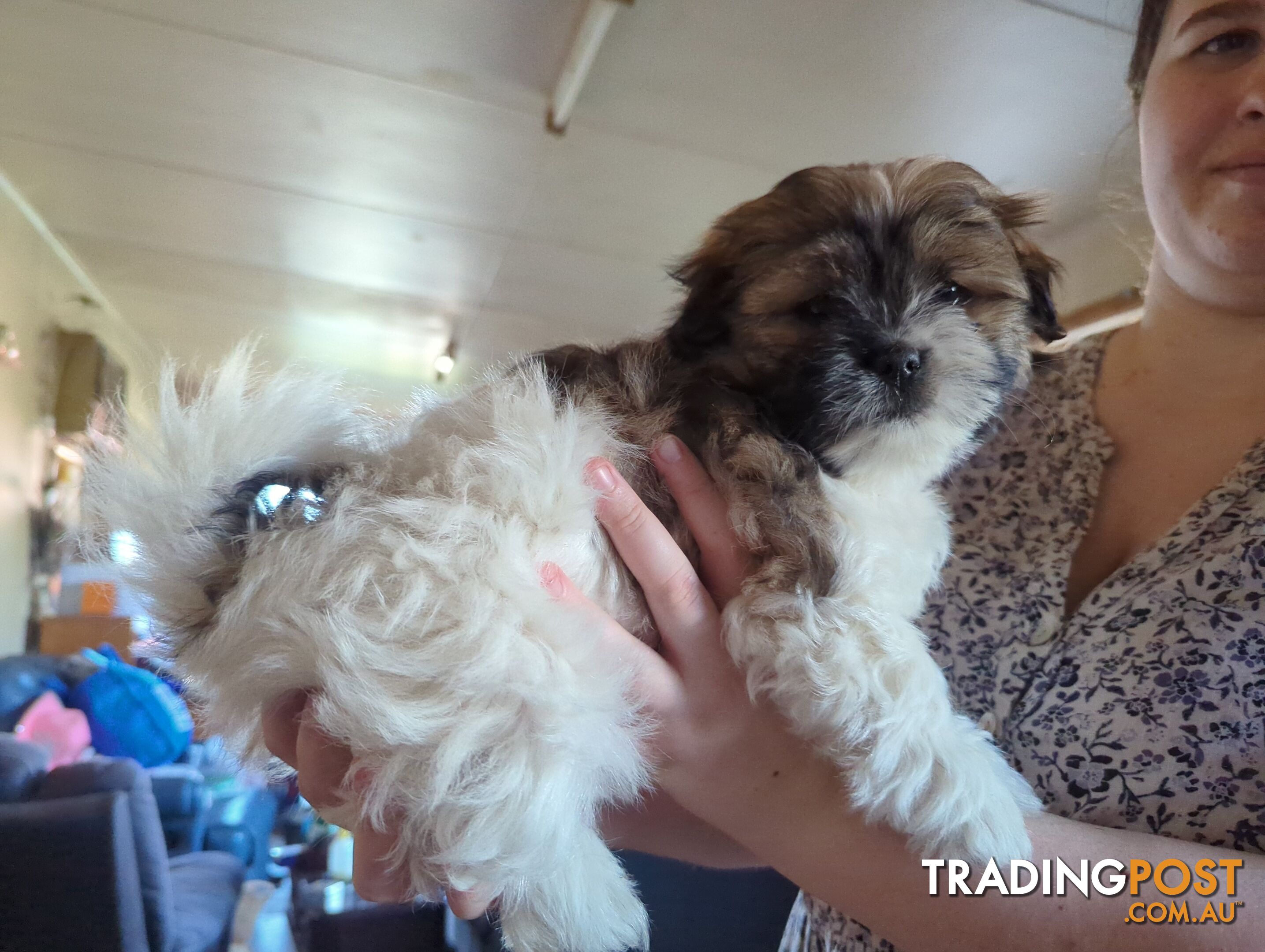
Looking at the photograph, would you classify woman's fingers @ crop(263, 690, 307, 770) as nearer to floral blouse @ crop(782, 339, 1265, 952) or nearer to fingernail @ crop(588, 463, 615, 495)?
fingernail @ crop(588, 463, 615, 495)

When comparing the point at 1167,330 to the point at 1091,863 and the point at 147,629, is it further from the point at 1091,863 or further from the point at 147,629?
the point at 147,629

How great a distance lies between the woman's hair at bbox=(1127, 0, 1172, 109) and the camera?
4.60 ft

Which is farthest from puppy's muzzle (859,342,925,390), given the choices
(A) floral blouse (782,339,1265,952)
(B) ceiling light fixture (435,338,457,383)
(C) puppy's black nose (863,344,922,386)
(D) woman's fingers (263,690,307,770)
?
(B) ceiling light fixture (435,338,457,383)

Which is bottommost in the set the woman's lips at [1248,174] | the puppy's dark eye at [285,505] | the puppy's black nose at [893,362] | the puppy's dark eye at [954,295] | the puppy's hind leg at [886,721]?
the puppy's hind leg at [886,721]

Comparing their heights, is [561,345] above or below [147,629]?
above

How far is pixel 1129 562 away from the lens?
1162 millimetres

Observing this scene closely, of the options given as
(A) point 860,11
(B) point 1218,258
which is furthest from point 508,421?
(A) point 860,11

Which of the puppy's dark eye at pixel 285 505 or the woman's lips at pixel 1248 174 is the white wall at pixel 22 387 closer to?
the puppy's dark eye at pixel 285 505

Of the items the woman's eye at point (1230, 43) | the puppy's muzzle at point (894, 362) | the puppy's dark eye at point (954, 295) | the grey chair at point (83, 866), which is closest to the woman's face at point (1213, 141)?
the woman's eye at point (1230, 43)

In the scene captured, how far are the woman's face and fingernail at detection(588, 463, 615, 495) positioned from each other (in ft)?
3.51

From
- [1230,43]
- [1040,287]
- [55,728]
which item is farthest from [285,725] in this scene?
[55,728]

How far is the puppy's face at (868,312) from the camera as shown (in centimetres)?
104

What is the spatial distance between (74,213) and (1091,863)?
625 cm

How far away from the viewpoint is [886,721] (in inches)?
36.3
